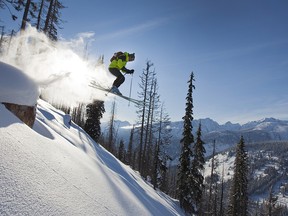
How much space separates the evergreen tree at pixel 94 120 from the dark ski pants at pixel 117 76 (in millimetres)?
18734

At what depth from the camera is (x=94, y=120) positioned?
32.2m

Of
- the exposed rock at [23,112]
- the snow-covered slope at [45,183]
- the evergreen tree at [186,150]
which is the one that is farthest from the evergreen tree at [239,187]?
the exposed rock at [23,112]

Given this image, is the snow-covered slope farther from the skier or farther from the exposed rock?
the skier

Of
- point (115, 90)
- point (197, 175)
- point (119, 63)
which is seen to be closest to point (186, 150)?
point (197, 175)

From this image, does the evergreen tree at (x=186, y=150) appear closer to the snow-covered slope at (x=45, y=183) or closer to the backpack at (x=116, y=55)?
the backpack at (x=116, y=55)

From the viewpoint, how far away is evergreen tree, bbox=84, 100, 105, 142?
31609mm

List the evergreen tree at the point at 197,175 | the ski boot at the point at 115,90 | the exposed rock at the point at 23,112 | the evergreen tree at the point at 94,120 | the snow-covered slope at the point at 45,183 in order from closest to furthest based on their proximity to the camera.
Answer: the snow-covered slope at the point at 45,183, the exposed rock at the point at 23,112, the ski boot at the point at 115,90, the evergreen tree at the point at 197,175, the evergreen tree at the point at 94,120

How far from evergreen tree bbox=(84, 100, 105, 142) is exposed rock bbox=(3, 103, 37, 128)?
23.3 meters

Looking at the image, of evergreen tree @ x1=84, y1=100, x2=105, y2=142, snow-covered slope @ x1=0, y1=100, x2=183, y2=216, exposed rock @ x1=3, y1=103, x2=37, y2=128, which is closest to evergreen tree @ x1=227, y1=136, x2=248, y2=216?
evergreen tree @ x1=84, y1=100, x2=105, y2=142

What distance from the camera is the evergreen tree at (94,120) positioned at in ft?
104

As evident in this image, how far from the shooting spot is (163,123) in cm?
3516

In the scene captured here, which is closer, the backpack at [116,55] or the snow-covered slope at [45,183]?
the snow-covered slope at [45,183]

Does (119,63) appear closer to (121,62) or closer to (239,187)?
(121,62)

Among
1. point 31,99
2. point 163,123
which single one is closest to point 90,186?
point 31,99
